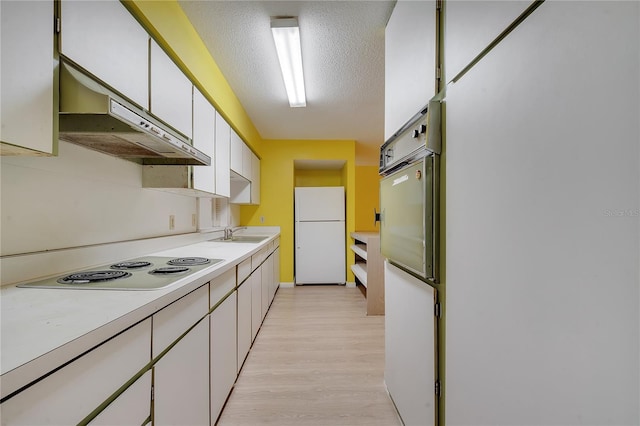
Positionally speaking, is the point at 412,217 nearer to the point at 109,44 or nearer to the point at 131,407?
the point at 131,407

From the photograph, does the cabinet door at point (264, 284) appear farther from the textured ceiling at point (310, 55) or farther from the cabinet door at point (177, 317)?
the textured ceiling at point (310, 55)

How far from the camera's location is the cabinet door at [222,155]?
91.9 inches

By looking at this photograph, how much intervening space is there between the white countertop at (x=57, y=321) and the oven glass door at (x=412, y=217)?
96 centimetres

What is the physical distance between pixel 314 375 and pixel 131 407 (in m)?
1.42

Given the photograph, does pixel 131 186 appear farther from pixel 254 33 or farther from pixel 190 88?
pixel 254 33

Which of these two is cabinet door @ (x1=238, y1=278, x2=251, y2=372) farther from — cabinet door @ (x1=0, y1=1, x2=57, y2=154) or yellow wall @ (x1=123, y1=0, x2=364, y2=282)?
yellow wall @ (x1=123, y1=0, x2=364, y2=282)

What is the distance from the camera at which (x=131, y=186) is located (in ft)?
5.42

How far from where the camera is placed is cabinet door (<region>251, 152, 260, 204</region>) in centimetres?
375

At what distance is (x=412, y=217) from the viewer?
1175 millimetres

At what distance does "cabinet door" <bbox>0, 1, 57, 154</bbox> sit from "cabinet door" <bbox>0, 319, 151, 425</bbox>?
0.66 m

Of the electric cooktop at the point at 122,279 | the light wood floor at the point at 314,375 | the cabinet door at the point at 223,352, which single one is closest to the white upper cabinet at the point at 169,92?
the electric cooktop at the point at 122,279

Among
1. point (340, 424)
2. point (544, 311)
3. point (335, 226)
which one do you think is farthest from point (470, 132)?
point (335, 226)

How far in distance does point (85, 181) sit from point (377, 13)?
2.03 metres

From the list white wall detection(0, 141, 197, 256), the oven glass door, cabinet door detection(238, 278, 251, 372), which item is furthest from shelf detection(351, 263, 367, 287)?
white wall detection(0, 141, 197, 256)
